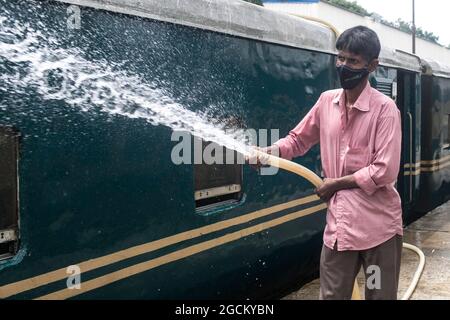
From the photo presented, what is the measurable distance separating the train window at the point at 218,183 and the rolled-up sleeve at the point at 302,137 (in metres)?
0.74

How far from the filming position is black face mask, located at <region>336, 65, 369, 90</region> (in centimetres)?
280

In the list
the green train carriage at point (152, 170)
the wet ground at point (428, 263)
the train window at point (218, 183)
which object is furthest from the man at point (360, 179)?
the wet ground at point (428, 263)

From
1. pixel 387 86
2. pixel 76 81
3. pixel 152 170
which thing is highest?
pixel 387 86

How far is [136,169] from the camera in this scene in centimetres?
318

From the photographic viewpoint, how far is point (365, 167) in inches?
110

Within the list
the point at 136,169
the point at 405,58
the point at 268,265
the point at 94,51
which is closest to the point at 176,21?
the point at 94,51

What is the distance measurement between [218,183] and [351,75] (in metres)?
1.52

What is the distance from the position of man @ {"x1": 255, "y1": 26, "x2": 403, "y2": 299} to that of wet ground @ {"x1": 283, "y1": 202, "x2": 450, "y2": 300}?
2033 millimetres

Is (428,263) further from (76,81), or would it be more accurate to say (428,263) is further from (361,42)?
(76,81)

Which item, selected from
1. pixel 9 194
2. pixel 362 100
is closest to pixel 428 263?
pixel 362 100

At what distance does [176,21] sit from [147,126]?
0.68 metres

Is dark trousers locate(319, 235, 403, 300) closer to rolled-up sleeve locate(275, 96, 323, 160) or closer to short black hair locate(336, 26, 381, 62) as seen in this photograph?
rolled-up sleeve locate(275, 96, 323, 160)

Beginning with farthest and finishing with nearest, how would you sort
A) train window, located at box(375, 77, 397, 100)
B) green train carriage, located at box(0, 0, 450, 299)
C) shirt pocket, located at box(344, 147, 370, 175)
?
train window, located at box(375, 77, 397, 100) < shirt pocket, located at box(344, 147, 370, 175) < green train carriage, located at box(0, 0, 450, 299)

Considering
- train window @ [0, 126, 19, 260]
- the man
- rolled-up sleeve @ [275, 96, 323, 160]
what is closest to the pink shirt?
the man
